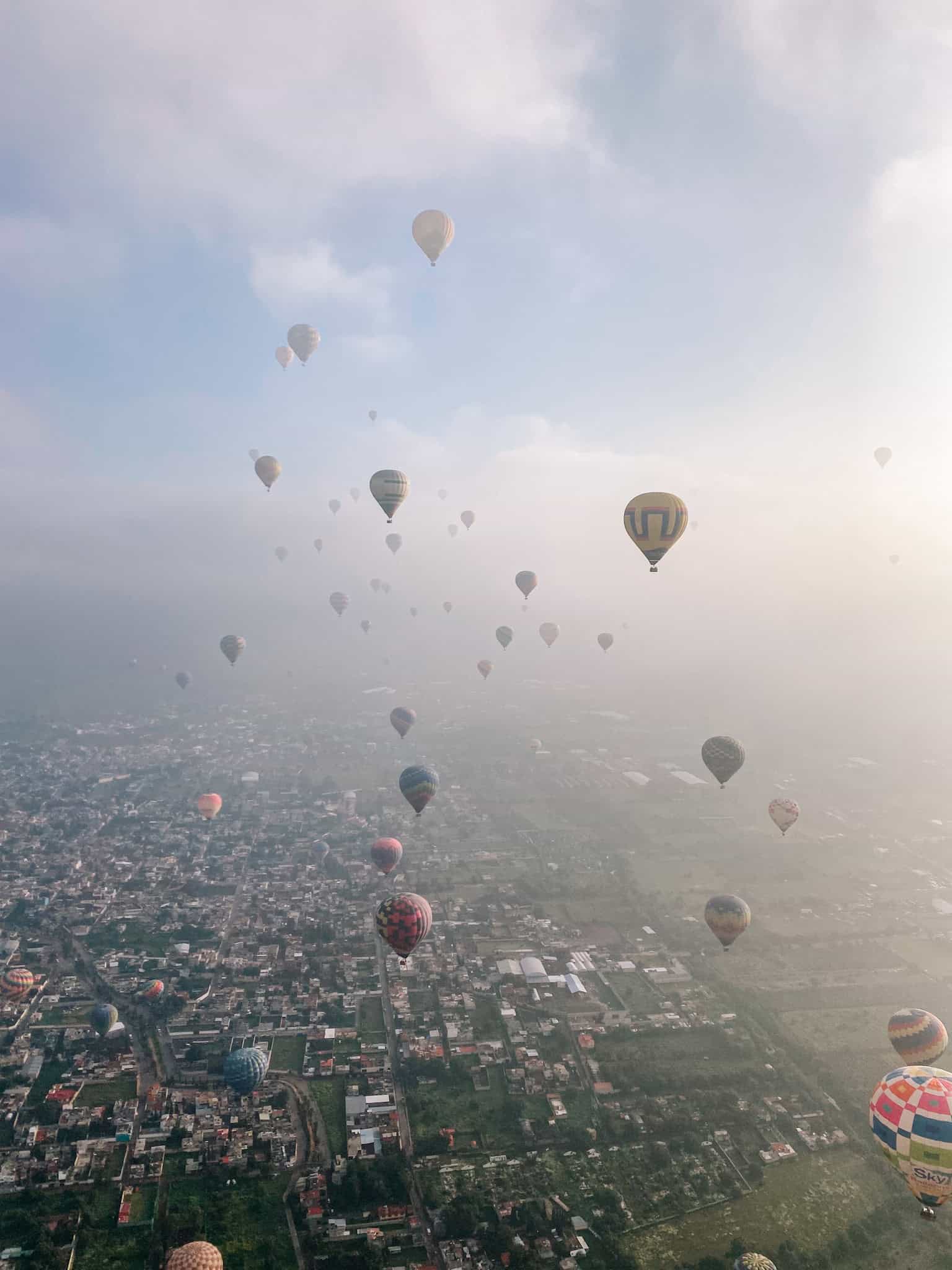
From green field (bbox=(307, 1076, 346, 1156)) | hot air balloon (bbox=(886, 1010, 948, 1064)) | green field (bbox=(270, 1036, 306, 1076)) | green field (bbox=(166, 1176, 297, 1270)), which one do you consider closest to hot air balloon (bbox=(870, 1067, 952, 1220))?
hot air balloon (bbox=(886, 1010, 948, 1064))

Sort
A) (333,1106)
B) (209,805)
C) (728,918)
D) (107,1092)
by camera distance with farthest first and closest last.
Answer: (209,805) < (728,918) < (107,1092) < (333,1106)

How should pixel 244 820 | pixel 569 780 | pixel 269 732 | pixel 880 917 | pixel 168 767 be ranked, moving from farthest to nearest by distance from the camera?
pixel 269 732 < pixel 168 767 < pixel 569 780 < pixel 244 820 < pixel 880 917

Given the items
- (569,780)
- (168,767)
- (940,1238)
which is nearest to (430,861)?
(569,780)

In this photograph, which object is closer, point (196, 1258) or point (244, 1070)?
point (196, 1258)

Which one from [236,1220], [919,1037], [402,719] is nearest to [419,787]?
[236,1220]

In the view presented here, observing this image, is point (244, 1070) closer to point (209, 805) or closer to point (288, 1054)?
point (288, 1054)

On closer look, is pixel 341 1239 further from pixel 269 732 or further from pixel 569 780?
pixel 269 732
